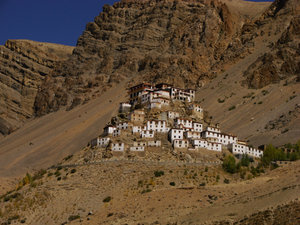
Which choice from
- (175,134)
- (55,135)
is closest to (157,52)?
(55,135)

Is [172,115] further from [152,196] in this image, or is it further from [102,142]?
[152,196]

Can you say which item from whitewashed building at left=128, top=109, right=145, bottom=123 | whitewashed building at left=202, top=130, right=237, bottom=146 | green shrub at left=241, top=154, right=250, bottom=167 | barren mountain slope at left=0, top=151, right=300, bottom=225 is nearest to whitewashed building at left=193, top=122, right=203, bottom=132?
whitewashed building at left=202, top=130, right=237, bottom=146

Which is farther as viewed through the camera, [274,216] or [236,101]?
[236,101]

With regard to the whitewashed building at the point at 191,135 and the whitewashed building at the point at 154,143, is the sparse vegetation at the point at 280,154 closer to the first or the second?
the whitewashed building at the point at 191,135

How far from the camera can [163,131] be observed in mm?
79688

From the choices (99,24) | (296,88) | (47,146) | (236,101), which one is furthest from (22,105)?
(296,88)

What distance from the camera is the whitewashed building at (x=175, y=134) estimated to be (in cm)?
7744

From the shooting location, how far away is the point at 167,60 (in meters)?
151

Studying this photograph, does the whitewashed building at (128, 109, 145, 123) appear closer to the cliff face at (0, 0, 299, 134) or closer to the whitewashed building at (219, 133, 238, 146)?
the whitewashed building at (219, 133, 238, 146)

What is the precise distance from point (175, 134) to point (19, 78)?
112 m

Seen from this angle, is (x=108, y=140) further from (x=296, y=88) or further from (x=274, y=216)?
(x=296, y=88)

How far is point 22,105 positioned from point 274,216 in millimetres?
140340

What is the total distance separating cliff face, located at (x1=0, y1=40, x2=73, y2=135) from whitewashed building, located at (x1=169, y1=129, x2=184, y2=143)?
296 feet

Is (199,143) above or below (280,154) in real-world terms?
above
